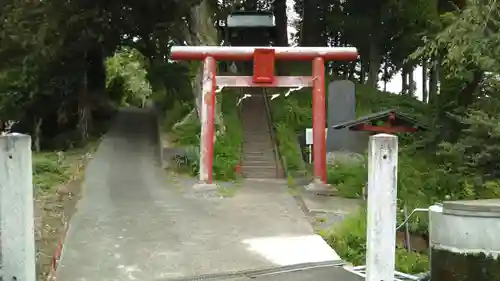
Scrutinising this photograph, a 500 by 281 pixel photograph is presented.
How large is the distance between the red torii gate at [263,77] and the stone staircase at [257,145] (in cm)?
223

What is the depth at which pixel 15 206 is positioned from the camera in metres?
5.56

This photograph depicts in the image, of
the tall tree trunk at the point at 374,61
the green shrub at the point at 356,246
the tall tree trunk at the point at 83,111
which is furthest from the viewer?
the tall tree trunk at the point at 374,61

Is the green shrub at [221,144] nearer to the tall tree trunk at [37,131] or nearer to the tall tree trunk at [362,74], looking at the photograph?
the tall tree trunk at [37,131]

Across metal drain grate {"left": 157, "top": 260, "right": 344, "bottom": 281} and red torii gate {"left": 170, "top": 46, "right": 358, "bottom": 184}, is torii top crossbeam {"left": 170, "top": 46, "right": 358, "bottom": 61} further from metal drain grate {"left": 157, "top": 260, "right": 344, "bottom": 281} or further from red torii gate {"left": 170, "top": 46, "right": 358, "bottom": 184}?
metal drain grate {"left": 157, "top": 260, "right": 344, "bottom": 281}

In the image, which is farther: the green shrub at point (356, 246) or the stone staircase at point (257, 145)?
the stone staircase at point (257, 145)

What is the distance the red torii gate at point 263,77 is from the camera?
1478cm

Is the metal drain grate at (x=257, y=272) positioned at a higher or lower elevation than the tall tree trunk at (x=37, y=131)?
lower

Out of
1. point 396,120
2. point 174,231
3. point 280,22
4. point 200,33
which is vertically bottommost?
point 174,231

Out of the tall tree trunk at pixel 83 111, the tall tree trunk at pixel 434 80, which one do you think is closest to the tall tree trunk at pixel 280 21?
the tall tree trunk at pixel 434 80

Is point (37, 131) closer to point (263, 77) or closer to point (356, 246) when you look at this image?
point (263, 77)

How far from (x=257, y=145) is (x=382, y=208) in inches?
490

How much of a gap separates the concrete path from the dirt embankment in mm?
187

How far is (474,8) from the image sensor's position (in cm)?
1074

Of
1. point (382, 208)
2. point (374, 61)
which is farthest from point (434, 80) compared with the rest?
point (382, 208)
